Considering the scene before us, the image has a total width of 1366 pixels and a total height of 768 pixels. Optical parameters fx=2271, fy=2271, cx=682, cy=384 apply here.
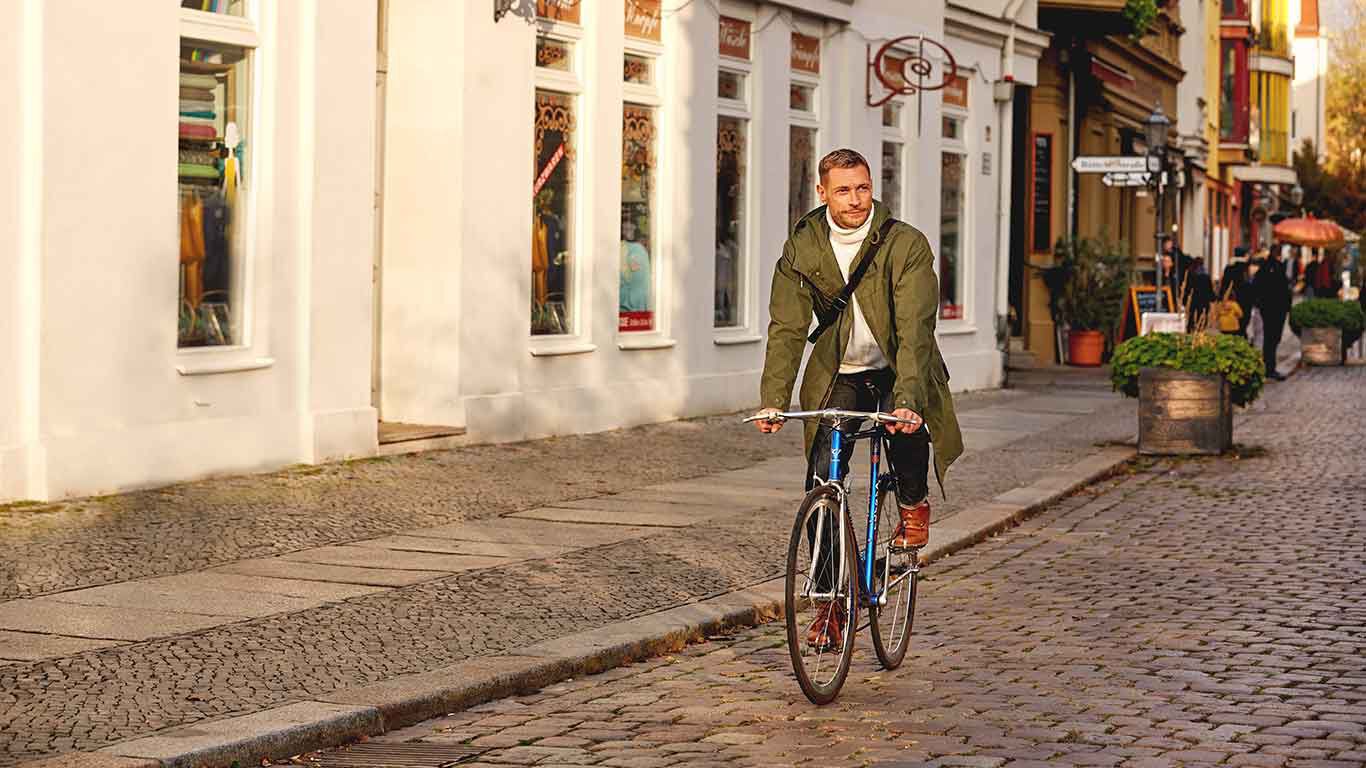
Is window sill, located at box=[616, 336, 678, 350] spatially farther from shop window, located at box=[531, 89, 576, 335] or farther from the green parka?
the green parka

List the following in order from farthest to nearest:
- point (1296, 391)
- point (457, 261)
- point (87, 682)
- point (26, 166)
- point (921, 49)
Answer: point (1296, 391) < point (921, 49) < point (457, 261) < point (26, 166) < point (87, 682)

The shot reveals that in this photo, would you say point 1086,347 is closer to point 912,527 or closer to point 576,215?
point 576,215

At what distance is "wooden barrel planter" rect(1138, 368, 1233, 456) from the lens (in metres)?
17.7

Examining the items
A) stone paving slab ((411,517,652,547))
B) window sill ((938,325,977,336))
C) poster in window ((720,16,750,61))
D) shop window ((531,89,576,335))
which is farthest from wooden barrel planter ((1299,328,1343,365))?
stone paving slab ((411,517,652,547))

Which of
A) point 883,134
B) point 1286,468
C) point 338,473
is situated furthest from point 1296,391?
point 338,473

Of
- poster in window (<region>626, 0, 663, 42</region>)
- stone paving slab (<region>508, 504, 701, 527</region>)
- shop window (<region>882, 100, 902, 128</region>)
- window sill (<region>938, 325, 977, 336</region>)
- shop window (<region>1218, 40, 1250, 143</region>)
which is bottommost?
stone paving slab (<region>508, 504, 701, 527</region>)

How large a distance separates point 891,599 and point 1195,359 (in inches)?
390

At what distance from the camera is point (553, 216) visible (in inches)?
686

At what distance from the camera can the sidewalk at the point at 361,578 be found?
23.1 feet

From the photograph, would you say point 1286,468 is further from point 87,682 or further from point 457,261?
point 87,682

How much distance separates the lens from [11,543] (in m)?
10.3

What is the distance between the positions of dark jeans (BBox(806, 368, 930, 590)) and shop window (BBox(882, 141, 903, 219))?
16.3 m

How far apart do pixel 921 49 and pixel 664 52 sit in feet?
15.4

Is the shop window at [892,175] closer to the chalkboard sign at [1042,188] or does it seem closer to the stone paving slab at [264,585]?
the chalkboard sign at [1042,188]
